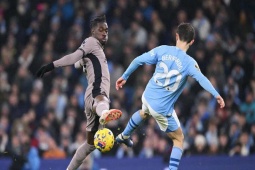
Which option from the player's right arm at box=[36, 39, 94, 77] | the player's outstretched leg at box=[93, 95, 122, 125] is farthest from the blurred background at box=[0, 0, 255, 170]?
the player's right arm at box=[36, 39, 94, 77]

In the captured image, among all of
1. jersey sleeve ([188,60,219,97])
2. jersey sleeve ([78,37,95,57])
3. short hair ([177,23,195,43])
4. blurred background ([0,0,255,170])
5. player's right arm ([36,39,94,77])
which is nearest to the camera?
jersey sleeve ([188,60,219,97])

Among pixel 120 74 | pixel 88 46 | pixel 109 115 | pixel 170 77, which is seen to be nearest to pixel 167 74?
pixel 170 77

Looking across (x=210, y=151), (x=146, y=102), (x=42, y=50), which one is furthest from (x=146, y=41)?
(x=146, y=102)

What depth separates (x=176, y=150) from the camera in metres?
11.1

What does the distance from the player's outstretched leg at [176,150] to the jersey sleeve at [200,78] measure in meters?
0.87

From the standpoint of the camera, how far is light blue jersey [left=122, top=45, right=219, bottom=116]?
10.9 metres

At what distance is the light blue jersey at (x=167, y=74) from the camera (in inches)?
430

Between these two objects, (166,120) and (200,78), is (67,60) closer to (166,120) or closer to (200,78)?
(166,120)

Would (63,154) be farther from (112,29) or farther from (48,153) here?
(112,29)

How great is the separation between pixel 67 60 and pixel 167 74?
1384 millimetres

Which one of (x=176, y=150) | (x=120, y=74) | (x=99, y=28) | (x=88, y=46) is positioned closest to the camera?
(x=176, y=150)

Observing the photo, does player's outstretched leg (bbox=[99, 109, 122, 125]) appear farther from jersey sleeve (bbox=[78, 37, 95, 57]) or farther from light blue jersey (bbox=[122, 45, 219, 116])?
jersey sleeve (bbox=[78, 37, 95, 57])

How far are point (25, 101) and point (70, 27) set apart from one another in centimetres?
254

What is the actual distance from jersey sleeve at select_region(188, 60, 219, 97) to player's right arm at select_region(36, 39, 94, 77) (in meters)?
1.47
